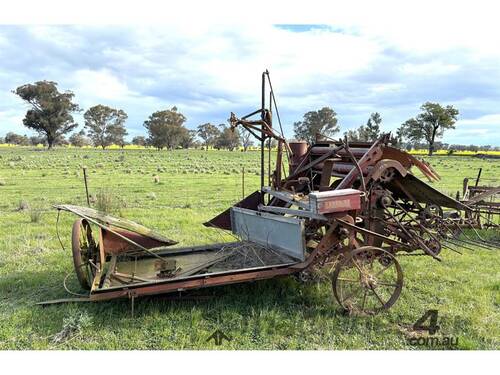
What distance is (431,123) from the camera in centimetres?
7300

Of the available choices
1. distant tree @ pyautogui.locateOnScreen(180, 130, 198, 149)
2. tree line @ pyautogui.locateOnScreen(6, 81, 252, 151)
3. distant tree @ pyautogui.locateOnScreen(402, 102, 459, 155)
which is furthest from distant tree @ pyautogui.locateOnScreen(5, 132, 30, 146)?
distant tree @ pyautogui.locateOnScreen(402, 102, 459, 155)

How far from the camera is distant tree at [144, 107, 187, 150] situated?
253 feet

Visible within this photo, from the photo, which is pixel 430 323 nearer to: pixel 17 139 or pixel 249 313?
pixel 249 313

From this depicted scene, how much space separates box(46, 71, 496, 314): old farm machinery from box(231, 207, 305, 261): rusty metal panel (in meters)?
0.02

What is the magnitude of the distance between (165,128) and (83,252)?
73835 mm

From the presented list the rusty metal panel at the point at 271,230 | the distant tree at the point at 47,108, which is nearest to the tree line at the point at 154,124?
the distant tree at the point at 47,108

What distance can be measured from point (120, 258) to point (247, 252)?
84.2 inches

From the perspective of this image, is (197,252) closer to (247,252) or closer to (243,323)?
(247,252)

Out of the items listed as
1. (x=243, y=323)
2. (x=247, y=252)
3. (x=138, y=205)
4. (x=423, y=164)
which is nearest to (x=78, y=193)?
(x=138, y=205)

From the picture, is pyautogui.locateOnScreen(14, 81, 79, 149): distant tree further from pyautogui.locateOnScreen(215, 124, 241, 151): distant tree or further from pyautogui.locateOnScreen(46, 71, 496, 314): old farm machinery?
pyautogui.locateOnScreen(46, 71, 496, 314): old farm machinery

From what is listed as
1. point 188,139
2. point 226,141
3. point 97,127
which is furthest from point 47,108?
point 226,141

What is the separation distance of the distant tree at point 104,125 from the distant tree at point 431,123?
191 ft

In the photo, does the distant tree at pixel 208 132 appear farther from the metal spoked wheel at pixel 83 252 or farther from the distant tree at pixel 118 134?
the metal spoked wheel at pixel 83 252

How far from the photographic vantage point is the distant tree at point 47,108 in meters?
66.4
